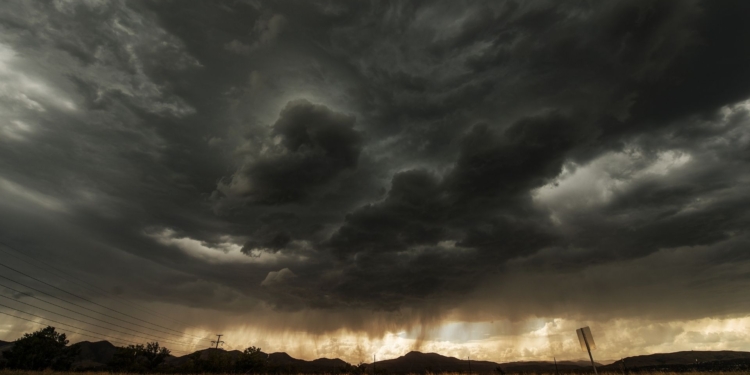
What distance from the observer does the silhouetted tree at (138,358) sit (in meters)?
88.0

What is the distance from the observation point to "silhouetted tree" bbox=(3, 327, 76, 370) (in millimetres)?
81000

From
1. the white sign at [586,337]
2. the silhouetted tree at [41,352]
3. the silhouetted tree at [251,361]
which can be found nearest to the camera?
the white sign at [586,337]

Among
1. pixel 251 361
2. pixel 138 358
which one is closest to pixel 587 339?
pixel 251 361

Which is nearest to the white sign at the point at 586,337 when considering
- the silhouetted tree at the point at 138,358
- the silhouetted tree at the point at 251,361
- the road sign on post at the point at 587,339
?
the road sign on post at the point at 587,339

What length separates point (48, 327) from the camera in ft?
297

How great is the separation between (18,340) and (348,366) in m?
84.1

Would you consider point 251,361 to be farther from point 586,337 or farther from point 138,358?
point 586,337

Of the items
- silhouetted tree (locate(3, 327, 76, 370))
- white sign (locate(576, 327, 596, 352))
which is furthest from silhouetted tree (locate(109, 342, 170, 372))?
white sign (locate(576, 327, 596, 352))

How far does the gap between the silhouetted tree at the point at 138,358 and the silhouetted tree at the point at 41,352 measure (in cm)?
1026

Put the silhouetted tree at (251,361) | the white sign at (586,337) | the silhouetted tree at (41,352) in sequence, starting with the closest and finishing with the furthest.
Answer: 1. the white sign at (586,337)
2. the silhouetted tree at (251,361)
3. the silhouetted tree at (41,352)

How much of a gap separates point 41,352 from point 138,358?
69.6 ft

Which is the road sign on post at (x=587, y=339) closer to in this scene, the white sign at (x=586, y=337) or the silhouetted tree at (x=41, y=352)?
the white sign at (x=586, y=337)

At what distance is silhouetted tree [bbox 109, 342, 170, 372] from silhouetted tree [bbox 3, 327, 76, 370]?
10.3 metres

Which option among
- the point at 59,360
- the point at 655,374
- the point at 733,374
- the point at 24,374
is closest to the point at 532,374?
the point at 655,374
